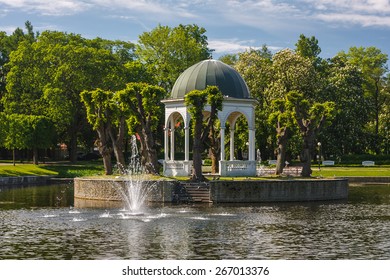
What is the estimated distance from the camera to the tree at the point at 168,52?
9462cm

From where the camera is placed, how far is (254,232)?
32344mm

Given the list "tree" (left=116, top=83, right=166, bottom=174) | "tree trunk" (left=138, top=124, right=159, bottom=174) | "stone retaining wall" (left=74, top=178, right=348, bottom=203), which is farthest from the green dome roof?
"stone retaining wall" (left=74, top=178, right=348, bottom=203)

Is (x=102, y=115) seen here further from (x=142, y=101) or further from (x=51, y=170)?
(x=51, y=170)

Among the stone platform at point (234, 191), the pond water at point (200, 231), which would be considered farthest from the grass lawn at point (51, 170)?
the pond water at point (200, 231)

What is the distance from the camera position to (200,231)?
107ft

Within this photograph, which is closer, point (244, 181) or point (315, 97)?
point (244, 181)

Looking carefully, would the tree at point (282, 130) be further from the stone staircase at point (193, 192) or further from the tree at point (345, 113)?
the tree at point (345, 113)

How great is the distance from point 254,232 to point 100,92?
27.5 m

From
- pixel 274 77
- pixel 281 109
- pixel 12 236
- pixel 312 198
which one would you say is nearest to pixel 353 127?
pixel 274 77

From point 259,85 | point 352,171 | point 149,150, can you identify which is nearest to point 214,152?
point 149,150

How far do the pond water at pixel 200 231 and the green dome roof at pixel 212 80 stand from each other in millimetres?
12832

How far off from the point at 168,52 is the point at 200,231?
217 feet

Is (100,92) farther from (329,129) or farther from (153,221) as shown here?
(329,129)

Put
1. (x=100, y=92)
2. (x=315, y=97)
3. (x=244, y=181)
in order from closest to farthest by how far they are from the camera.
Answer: (x=244, y=181) < (x=100, y=92) < (x=315, y=97)
